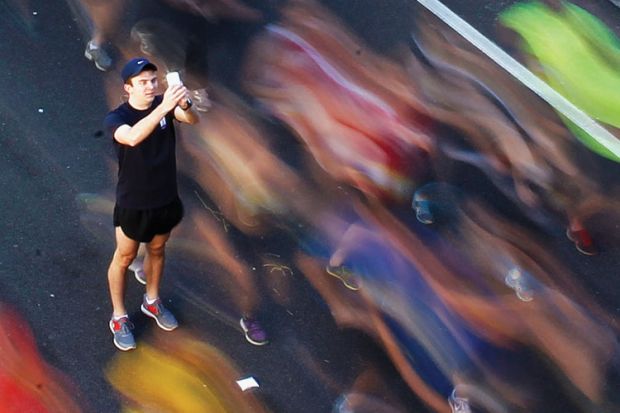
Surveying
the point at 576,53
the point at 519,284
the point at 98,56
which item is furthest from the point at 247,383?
the point at 576,53

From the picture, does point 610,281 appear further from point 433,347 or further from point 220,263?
point 220,263

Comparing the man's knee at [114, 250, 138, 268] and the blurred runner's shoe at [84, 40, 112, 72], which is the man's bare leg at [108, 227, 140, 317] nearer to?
the man's knee at [114, 250, 138, 268]

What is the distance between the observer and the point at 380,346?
5.18 m

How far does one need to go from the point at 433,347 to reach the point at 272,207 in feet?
4.88

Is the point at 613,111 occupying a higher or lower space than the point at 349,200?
higher

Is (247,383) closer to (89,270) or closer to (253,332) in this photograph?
(253,332)

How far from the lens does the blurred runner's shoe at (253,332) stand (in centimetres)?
516

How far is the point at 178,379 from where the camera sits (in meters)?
4.87

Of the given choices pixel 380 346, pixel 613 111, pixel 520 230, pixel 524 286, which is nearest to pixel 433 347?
pixel 380 346

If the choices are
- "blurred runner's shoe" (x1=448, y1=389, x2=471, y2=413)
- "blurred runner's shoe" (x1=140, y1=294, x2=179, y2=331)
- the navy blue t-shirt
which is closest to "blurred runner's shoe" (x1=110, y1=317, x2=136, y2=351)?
"blurred runner's shoe" (x1=140, y1=294, x2=179, y2=331)

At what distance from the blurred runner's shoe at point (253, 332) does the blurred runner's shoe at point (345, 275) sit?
23.7 inches

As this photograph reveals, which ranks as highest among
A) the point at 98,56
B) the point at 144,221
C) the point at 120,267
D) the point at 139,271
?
the point at 144,221

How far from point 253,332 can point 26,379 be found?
1.22m

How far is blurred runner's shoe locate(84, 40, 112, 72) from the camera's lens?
7090 millimetres
